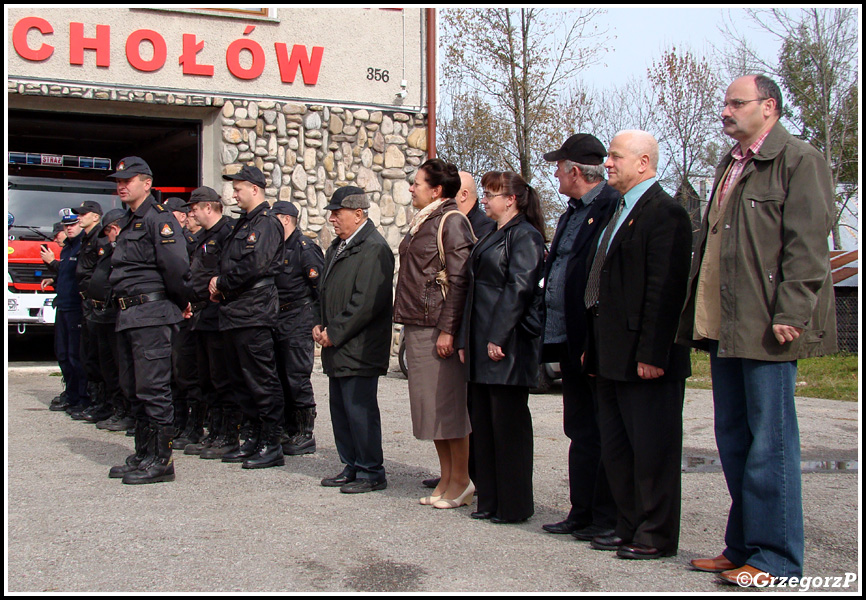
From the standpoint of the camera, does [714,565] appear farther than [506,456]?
No

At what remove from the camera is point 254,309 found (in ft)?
22.4

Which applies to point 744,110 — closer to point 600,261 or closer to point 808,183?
point 808,183

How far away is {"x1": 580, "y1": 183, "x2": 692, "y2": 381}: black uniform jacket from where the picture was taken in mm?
4312

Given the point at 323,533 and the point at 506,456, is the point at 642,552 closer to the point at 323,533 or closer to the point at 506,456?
the point at 506,456

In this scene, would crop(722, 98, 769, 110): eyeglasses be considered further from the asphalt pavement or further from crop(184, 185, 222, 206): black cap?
crop(184, 185, 222, 206): black cap

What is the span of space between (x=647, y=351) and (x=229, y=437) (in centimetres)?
419

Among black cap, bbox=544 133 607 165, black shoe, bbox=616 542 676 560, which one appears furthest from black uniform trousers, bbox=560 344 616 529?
black cap, bbox=544 133 607 165

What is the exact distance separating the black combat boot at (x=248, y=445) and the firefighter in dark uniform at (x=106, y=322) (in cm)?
179

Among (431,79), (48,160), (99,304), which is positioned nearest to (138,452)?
(99,304)

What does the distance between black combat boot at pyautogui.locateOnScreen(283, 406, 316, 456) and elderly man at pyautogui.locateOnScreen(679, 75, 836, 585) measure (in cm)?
413

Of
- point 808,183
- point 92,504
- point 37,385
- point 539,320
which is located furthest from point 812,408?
point 37,385

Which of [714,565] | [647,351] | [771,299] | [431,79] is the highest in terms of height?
[431,79]

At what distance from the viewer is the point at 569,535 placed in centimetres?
490

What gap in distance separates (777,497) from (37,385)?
406 inches
